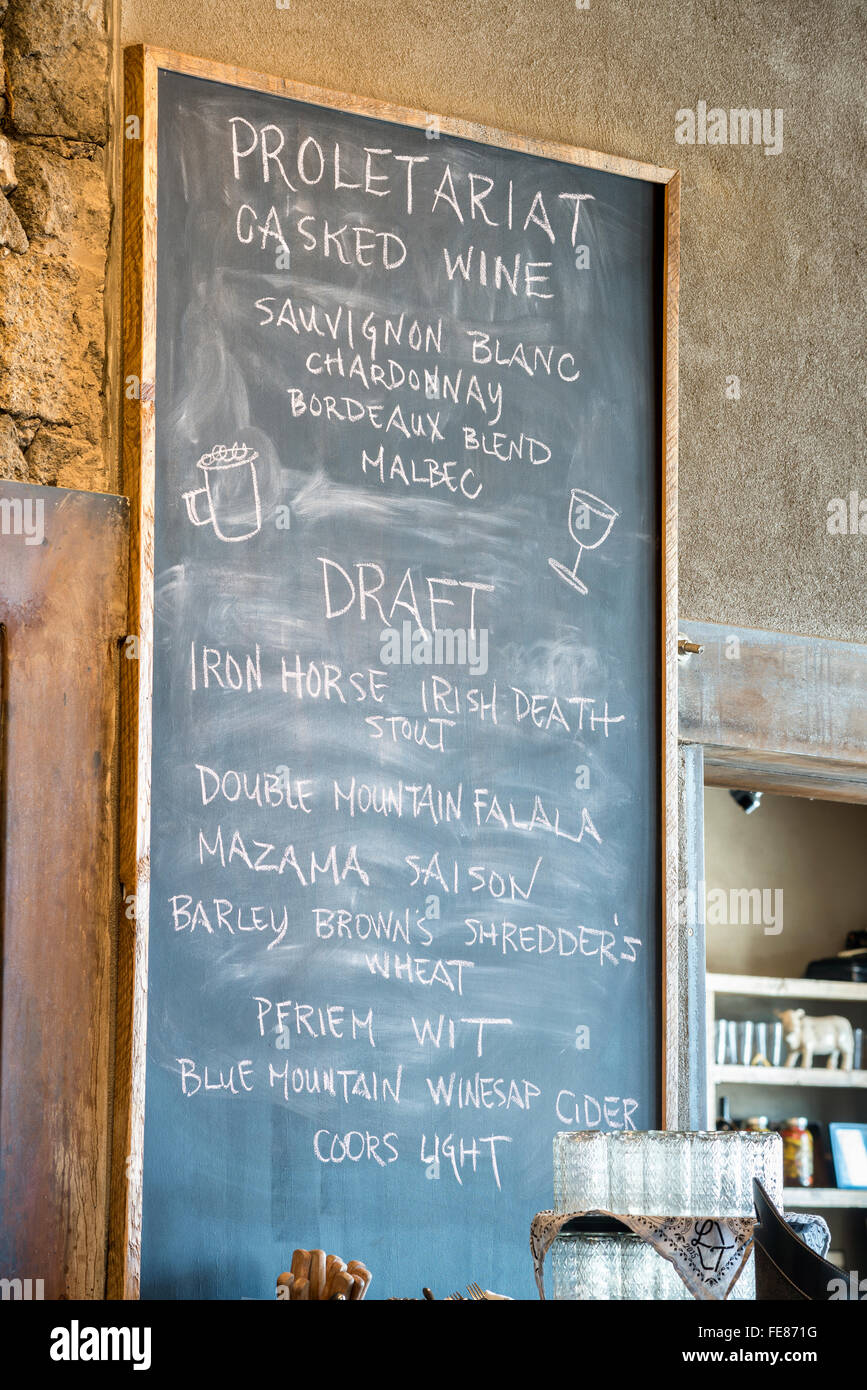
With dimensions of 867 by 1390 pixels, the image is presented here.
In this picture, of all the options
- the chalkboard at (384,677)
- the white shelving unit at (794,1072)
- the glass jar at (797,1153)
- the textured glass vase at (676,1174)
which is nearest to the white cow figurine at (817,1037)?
the white shelving unit at (794,1072)

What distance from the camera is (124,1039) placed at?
8.27 feet

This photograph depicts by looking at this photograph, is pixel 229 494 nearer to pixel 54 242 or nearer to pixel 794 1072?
pixel 54 242

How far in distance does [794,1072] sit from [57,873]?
3543 millimetres

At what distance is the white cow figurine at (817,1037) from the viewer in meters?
5.43

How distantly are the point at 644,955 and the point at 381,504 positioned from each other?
43.7 inches

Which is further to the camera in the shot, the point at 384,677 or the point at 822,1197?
the point at 822,1197

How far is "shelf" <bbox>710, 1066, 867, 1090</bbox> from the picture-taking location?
520 cm

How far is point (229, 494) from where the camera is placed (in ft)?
9.14

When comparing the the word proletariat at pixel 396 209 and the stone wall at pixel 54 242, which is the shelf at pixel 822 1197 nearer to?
the the word proletariat at pixel 396 209

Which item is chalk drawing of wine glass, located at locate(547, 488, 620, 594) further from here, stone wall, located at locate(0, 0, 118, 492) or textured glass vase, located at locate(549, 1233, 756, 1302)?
textured glass vase, located at locate(549, 1233, 756, 1302)

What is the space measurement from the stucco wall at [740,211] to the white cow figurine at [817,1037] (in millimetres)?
2304

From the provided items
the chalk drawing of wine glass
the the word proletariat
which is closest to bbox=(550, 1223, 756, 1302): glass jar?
the chalk drawing of wine glass

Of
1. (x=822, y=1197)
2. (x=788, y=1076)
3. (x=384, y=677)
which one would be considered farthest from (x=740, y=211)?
(x=822, y=1197)
